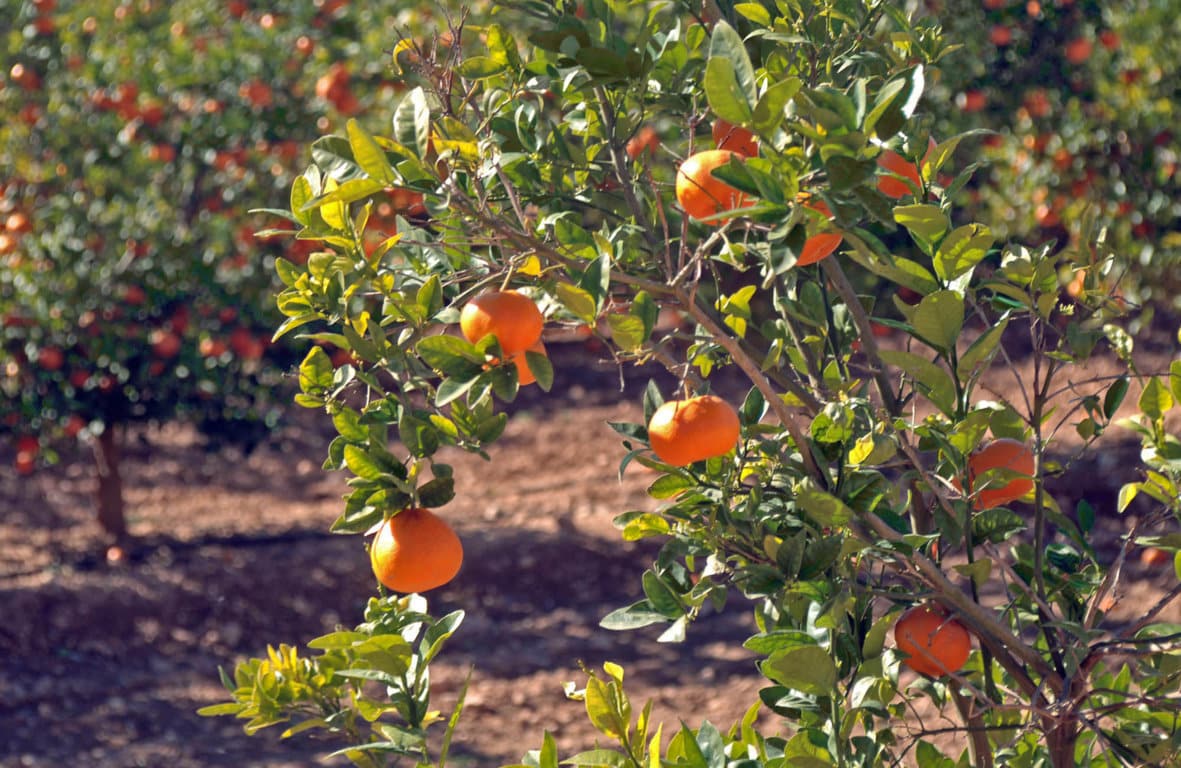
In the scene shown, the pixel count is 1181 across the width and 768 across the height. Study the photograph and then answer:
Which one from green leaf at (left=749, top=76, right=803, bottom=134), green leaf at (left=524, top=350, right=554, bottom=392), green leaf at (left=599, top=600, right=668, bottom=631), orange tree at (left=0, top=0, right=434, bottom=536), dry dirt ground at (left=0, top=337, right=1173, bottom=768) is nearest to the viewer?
green leaf at (left=749, top=76, right=803, bottom=134)

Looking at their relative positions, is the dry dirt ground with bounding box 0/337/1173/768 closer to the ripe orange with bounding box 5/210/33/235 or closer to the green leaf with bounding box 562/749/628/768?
the ripe orange with bounding box 5/210/33/235

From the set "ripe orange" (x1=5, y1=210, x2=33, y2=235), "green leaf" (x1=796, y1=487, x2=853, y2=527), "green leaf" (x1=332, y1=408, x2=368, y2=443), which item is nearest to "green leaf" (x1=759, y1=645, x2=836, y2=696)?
"green leaf" (x1=796, y1=487, x2=853, y2=527)

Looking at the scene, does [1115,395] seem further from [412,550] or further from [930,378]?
[412,550]

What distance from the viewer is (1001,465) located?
154 centimetres

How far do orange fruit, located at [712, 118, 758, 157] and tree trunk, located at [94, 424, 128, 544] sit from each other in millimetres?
4414

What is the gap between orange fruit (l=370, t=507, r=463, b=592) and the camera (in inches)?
52.8

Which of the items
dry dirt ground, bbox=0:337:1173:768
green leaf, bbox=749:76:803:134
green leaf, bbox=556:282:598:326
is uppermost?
green leaf, bbox=749:76:803:134

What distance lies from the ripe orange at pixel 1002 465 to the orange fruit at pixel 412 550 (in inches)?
24.2

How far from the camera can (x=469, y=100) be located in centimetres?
145

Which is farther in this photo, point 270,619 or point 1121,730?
point 270,619

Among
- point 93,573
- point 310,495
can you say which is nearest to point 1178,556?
point 93,573

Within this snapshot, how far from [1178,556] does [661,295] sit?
67 centimetres

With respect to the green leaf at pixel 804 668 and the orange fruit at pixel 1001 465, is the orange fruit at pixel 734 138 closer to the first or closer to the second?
the orange fruit at pixel 1001 465

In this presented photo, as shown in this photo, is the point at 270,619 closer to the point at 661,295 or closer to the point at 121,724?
the point at 121,724
